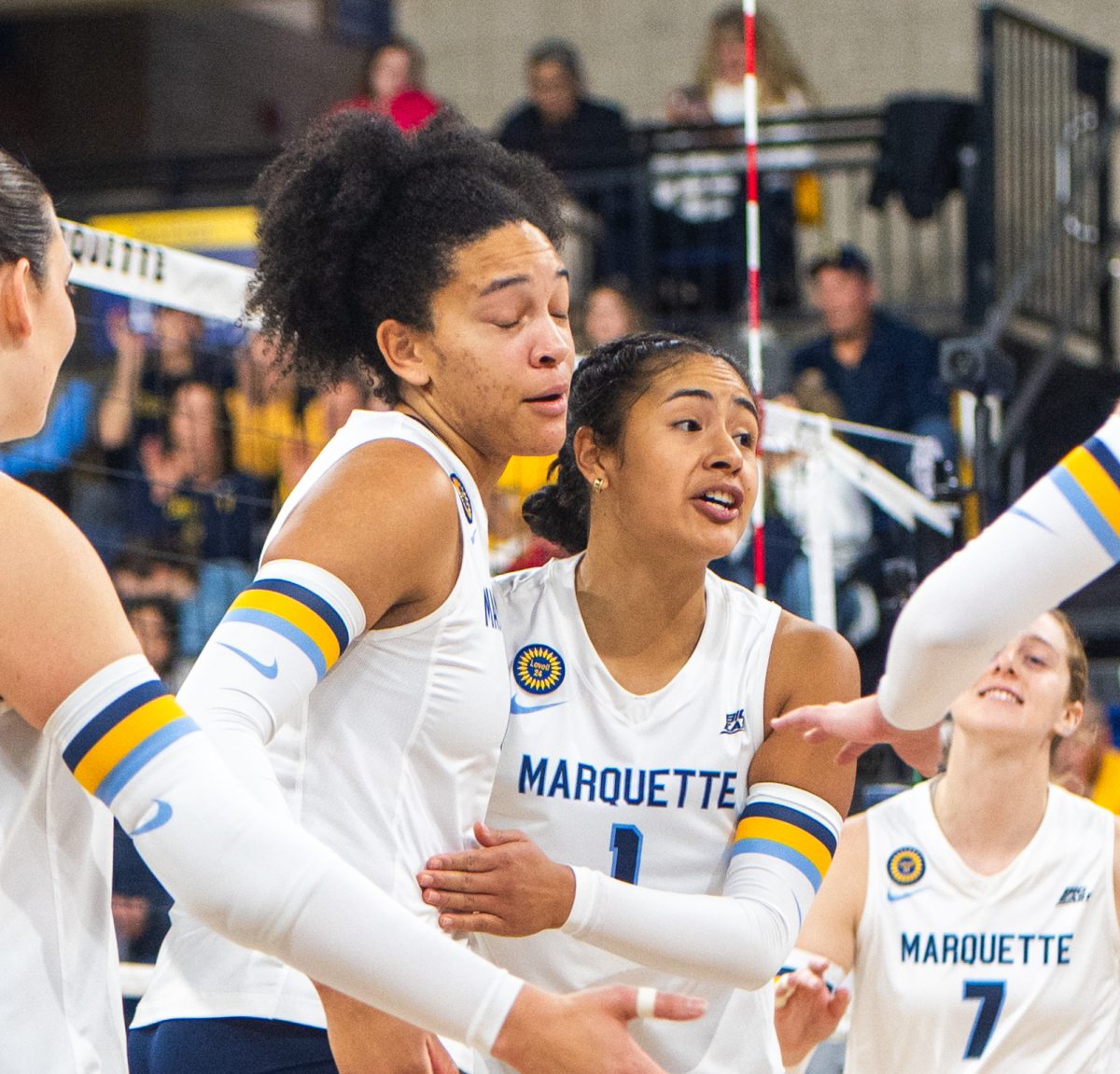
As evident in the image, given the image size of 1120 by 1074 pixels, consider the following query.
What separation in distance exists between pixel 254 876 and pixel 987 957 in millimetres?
2186

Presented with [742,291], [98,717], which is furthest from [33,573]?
[742,291]

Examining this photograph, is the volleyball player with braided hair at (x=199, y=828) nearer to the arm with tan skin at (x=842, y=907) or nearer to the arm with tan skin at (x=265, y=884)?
the arm with tan skin at (x=265, y=884)

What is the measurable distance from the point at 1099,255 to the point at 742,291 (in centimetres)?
159

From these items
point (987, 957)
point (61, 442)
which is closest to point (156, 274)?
point (987, 957)

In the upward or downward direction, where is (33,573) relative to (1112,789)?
upward

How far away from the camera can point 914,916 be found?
3.48 m

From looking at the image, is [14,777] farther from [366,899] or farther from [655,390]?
[655,390]

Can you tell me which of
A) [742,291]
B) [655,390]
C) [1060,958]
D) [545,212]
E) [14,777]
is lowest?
[1060,958]

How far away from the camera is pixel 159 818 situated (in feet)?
5.32

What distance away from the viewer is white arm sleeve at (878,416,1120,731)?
1.79m

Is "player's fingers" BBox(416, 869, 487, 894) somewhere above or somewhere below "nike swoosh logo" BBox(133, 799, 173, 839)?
below

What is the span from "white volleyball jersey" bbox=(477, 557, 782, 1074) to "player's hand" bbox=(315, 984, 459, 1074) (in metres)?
0.53

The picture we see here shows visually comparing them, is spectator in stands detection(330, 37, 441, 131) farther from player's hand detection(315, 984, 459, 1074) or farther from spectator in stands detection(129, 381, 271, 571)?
player's hand detection(315, 984, 459, 1074)

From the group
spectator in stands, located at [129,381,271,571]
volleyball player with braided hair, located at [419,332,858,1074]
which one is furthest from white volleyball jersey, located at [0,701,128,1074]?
spectator in stands, located at [129,381,271,571]
